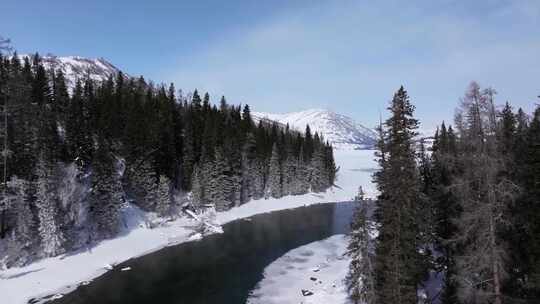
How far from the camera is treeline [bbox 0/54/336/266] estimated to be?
4000 cm

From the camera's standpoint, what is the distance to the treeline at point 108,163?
40000mm

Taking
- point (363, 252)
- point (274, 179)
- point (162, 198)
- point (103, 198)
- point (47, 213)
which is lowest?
point (363, 252)

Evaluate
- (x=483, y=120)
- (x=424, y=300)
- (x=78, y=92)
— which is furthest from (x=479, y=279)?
(x=78, y=92)

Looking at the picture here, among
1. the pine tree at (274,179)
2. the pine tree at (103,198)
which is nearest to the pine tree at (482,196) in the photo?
the pine tree at (103,198)

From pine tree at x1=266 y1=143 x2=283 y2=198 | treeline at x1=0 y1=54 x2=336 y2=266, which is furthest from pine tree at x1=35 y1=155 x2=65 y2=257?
pine tree at x1=266 y1=143 x2=283 y2=198

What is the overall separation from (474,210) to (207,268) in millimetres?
32240

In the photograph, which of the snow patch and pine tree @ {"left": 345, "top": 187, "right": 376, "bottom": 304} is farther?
the snow patch

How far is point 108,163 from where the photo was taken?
49.7m

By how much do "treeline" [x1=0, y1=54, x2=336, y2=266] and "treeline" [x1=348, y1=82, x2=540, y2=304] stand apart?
38.0m

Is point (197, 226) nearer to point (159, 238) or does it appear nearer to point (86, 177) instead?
point (159, 238)

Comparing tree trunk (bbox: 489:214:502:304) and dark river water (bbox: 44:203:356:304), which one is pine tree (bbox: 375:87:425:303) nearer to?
tree trunk (bbox: 489:214:502:304)

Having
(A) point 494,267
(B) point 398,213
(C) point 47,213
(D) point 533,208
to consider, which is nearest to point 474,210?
(A) point 494,267

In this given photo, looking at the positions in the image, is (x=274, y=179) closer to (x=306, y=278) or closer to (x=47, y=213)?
(x=306, y=278)

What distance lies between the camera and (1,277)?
112 feet
